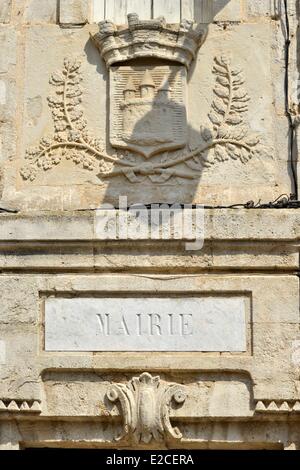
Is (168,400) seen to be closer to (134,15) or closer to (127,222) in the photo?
(127,222)

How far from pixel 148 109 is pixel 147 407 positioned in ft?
7.34

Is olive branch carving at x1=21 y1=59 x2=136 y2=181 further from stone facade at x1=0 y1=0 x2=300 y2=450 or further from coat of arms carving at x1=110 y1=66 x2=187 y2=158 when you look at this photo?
coat of arms carving at x1=110 y1=66 x2=187 y2=158

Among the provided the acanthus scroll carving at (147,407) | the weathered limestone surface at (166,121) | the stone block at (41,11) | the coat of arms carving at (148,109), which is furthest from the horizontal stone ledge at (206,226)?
the stone block at (41,11)

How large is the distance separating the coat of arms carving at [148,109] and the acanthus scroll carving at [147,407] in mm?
1737

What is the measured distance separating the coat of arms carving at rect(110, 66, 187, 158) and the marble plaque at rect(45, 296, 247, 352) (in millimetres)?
1173

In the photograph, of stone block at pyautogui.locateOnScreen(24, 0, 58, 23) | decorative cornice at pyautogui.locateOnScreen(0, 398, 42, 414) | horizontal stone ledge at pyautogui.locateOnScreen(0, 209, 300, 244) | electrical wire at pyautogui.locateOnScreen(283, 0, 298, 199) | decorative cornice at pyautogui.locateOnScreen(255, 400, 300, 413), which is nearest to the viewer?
decorative cornice at pyautogui.locateOnScreen(255, 400, 300, 413)

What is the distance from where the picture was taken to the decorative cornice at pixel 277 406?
26.7 feet

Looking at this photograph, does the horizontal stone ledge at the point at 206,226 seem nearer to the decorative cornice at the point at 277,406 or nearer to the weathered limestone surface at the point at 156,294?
the weathered limestone surface at the point at 156,294

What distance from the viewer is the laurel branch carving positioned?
342 inches

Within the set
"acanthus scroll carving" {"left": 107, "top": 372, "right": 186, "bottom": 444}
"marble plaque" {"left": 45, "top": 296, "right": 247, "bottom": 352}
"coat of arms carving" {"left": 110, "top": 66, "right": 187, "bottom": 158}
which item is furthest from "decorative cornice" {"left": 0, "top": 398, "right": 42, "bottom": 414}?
"coat of arms carving" {"left": 110, "top": 66, "right": 187, "bottom": 158}

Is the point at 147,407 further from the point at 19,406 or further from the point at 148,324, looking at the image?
the point at 19,406

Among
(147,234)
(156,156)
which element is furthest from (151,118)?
(147,234)

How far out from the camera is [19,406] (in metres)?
8.26
